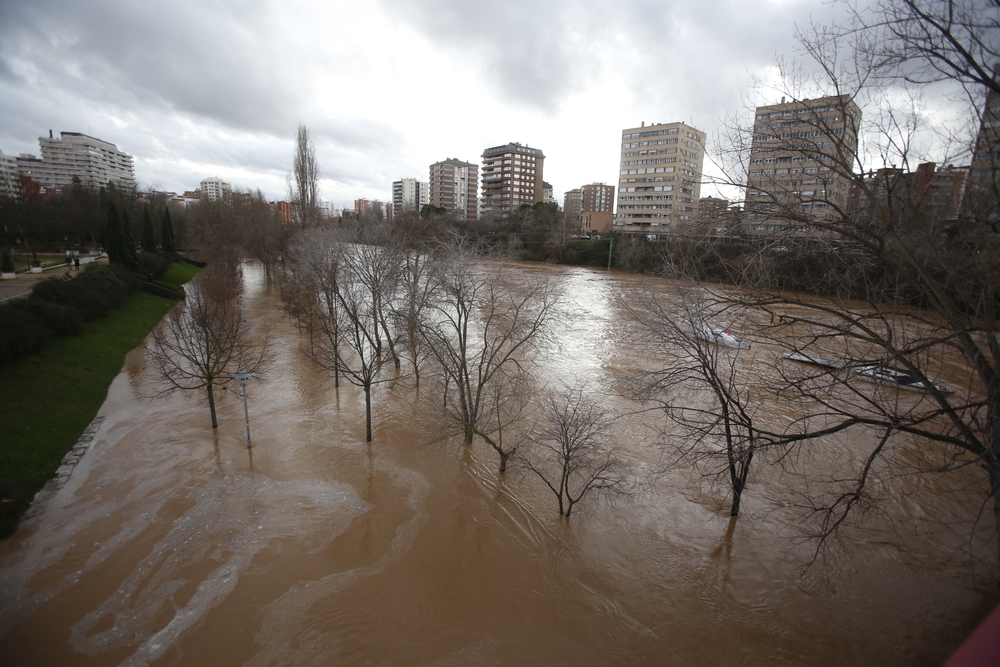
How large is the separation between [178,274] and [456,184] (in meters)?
77.1

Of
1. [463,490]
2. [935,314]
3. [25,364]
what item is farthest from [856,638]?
[25,364]

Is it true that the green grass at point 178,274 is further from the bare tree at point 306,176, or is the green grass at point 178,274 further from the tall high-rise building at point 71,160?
the tall high-rise building at point 71,160

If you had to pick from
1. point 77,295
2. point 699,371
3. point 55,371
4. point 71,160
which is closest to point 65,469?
point 55,371

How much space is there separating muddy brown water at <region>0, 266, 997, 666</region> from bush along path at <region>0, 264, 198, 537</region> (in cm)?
71

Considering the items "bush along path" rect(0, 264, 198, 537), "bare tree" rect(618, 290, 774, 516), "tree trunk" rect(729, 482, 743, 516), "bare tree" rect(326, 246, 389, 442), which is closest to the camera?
"bare tree" rect(618, 290, 774, 516)

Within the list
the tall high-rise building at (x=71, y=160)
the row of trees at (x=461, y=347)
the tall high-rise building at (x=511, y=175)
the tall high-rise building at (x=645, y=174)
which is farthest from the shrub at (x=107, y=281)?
the tall high-rise building at (x=71, y=160)

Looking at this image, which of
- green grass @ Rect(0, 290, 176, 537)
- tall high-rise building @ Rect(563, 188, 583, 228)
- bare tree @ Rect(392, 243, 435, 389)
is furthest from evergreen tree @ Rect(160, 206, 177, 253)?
tall high-rise building @ Rect(563, 188, 583, 228)

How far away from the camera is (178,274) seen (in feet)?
119

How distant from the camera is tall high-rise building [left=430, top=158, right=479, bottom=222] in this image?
106 m

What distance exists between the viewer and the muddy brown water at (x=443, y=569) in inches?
278

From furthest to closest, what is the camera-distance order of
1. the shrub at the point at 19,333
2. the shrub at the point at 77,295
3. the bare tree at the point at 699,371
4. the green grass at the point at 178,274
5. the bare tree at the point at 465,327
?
the green grass at the point at 178,274, the shrub at the point at 77,295, the shrub at the point at 19,333, the bare tree at the point at 465,327, the bare tree at the point at 699,371

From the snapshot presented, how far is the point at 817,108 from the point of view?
6.05m

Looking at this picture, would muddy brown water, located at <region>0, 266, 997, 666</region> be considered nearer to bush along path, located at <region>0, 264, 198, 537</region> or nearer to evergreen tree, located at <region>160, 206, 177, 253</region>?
bush along path, located at <region>0, 264, 198, 537</region>

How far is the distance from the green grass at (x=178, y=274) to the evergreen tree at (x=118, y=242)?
147 inches
